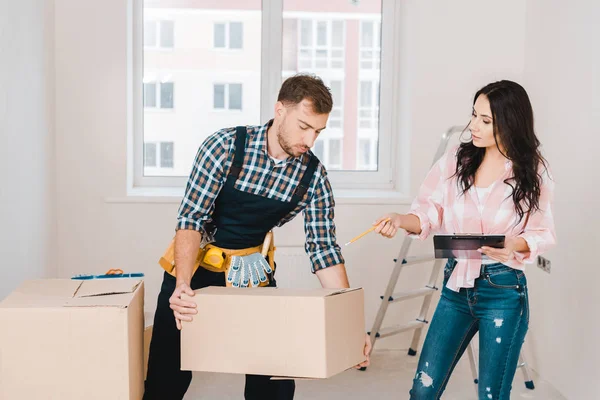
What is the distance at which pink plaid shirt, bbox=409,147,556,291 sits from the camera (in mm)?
1841

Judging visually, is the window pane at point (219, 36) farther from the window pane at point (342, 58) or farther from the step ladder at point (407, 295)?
the step ladder at point (407, 295)

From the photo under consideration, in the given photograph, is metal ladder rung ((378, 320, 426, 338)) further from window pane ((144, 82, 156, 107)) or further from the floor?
window pane ((144, 82, 156, 107))

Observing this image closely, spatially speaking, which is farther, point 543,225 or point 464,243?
point 543,225

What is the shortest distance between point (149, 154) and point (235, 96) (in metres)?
0.54

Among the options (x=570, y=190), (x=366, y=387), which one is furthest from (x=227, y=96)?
(x=570, y=190)

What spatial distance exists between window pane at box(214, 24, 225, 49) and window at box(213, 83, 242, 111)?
20 centimetres

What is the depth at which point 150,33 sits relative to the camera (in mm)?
3535

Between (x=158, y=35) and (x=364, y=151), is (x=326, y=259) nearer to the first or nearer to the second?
(x=364, y=151)

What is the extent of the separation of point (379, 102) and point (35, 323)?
8.26 ft

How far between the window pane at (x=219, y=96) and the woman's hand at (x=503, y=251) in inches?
82.4

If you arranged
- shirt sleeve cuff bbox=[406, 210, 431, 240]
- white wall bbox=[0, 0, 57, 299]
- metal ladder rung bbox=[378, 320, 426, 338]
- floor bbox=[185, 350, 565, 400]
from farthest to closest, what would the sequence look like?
metal ladder rung bbox=[378, 320, 426, 338] < floor bbox=[185, 350, 565, 400] < white wall bbox=[0, 0, 57, 299] < shirt sleeve cuff bbox=[406, 210, 431, 240]

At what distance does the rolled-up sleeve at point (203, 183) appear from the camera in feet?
5.98

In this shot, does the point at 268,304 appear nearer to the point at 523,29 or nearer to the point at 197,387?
the point at 197,387

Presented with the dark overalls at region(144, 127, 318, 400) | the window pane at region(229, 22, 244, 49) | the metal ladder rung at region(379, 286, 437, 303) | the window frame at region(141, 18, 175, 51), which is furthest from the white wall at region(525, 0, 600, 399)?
the window frame at region(141, 18, 175, 51)
